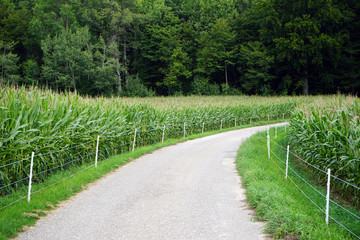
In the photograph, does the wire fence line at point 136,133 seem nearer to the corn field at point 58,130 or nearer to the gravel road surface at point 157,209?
the corn field at point 58,130

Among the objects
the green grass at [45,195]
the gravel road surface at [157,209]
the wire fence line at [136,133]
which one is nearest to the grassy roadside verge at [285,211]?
the gravel road surface at [157,209]

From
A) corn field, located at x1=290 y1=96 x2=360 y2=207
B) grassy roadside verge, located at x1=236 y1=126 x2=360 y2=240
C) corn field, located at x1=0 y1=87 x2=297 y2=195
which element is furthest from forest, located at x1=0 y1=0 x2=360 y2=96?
grassy roadside verge, located at x1=236 y1=126 x2=360 y2=240

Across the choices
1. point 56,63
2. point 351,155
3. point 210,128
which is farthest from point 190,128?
point 56,63

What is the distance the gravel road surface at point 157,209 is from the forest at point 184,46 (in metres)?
38.9

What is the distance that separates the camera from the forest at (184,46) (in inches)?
1927

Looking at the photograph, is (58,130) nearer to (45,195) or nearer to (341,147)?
(45,195)

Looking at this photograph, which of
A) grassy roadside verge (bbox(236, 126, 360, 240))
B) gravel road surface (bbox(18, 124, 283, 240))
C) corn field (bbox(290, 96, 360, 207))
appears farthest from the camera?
corn field (bbox(290, 96, 360, 207))

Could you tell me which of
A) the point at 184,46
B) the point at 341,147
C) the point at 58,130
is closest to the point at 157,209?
the point at 58,130

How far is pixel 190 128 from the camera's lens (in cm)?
2539

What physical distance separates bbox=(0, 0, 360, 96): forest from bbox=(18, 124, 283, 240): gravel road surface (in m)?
38.9

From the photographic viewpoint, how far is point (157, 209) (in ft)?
22.7

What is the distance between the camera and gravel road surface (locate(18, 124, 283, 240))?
557 centimetres

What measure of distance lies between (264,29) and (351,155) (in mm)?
52076

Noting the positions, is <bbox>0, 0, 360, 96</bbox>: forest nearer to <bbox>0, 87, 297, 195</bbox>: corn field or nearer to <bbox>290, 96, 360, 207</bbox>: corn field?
<bbox>0, 87, 297, 195</bbox>: corn field
